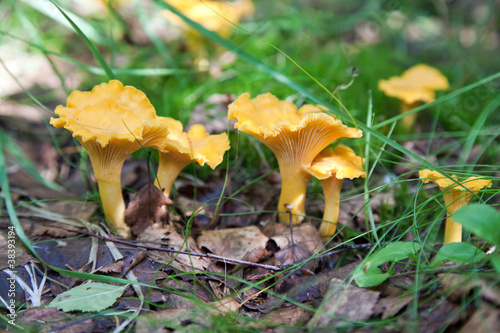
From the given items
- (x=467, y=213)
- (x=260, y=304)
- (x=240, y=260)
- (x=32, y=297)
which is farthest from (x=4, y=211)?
(x=467, y=213)

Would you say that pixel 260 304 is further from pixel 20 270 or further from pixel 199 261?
pixel 20 270

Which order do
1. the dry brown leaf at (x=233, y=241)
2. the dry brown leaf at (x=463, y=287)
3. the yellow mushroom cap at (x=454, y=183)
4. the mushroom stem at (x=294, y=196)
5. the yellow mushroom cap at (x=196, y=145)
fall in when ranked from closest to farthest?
the dry brown leaf at (x=463, y=287)
the yellow mushroom cap at (x=454, y=183)
the yellow mushroom cap at (x=196, y=145)
the dry brown leaf at (x=233, y=241)
the mushroom stem at (x=294, y=196)

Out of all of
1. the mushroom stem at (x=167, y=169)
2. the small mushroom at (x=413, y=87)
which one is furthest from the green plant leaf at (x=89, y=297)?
the small mushroom at (x=413, y=87)

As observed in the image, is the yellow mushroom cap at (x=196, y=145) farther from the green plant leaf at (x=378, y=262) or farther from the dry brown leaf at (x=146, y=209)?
the green plant leaf at (x=378, y=262)

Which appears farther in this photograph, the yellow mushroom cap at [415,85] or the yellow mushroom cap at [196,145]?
the yellow mushroom cap at [415,85]

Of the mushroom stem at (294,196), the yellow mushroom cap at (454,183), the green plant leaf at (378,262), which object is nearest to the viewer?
the green plant leaf at (378,262)

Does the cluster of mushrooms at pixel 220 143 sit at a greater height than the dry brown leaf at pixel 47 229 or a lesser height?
greater

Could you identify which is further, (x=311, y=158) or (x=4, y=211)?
(x=4, y=211)
